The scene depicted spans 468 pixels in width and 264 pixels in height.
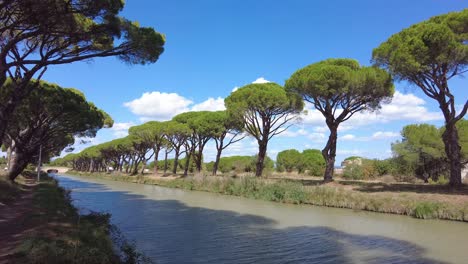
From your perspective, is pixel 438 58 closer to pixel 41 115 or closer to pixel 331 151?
pixel 331 151

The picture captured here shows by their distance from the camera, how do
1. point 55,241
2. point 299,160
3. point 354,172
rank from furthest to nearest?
point 299,160, point 354,172, point 55,241

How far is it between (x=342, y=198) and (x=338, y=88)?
8.47 metres

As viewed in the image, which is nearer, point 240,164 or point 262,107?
point 262,107

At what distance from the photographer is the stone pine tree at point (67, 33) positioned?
10.8 meters

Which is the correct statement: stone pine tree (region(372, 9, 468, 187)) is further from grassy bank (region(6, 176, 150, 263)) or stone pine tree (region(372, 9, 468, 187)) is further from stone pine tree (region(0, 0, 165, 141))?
grassy bank (region(6, 176, 150, 263))

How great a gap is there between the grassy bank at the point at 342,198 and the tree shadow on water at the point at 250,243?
6070 millimetres

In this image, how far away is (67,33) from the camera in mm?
11891

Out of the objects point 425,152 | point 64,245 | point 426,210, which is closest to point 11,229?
point 64,245

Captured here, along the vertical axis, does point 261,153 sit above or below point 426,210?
above

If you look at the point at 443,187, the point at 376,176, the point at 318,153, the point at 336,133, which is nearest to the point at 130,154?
the point at 318,153

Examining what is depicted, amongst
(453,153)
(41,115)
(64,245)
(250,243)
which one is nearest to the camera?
(64,245)

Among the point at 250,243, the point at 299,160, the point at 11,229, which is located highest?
the point at 299,160

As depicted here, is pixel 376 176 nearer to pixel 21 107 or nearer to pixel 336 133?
pixel 336 133

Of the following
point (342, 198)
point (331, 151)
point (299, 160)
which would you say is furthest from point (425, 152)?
point (299, 160)
